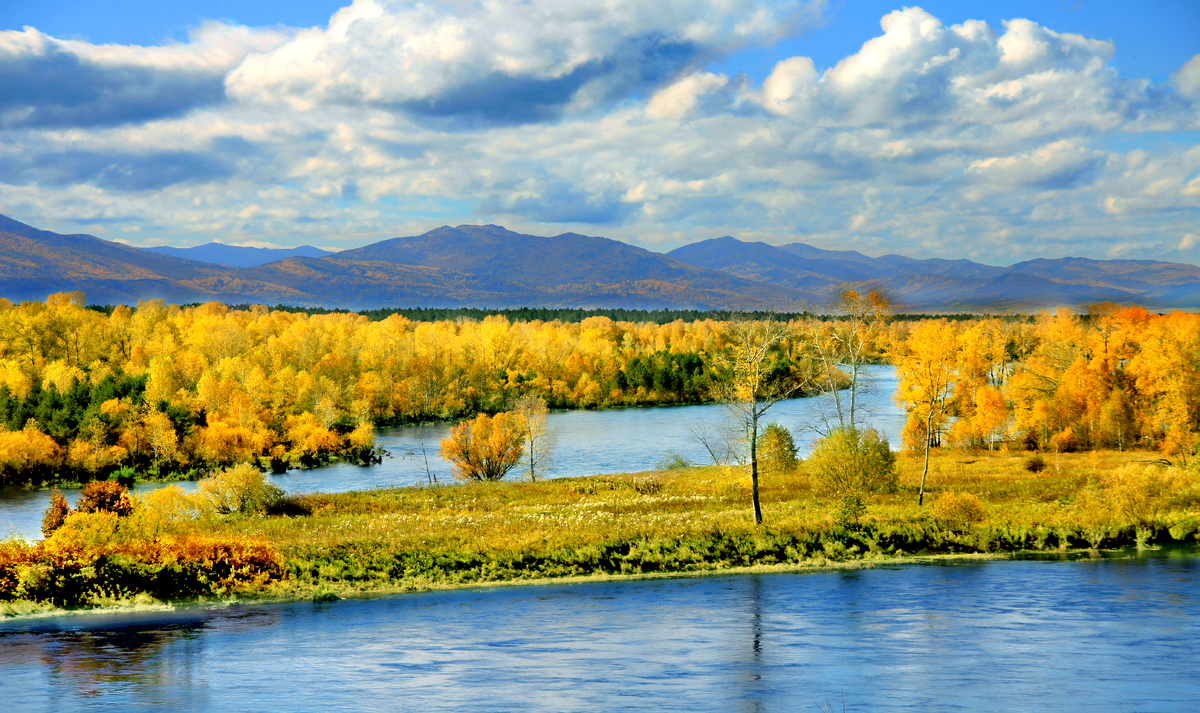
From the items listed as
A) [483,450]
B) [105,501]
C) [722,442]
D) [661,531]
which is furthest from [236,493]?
[722,442]

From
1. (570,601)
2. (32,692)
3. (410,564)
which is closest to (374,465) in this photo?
(410,564)

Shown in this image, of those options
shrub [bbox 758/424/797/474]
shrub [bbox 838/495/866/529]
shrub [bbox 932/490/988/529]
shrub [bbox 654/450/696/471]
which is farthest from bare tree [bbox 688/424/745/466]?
shrub [bbox 932/490/988/529]

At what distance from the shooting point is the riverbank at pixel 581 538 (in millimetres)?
29500

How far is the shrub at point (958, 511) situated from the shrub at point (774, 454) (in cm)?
1567

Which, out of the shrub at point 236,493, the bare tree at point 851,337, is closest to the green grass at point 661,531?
the shrub at point 236,493

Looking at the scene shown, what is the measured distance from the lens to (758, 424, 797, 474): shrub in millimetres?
53125

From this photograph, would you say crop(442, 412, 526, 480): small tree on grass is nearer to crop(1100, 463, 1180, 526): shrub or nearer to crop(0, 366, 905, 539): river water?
crop(0, 366, 905, 539): river water

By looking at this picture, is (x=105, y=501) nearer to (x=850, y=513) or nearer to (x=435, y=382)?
(x=850, y=513)

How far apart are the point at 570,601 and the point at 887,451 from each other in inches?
922

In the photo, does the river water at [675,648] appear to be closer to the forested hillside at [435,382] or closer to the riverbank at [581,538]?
the riverbank at [581,538]

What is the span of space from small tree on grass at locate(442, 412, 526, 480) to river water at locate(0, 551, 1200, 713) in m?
30.6

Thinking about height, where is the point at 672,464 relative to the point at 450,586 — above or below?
above

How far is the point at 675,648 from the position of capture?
24.7 metres

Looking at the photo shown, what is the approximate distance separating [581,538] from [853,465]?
16.8 metres
